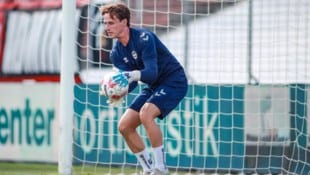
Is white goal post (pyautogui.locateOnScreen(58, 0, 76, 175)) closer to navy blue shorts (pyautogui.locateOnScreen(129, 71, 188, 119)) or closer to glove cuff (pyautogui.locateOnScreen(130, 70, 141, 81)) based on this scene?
navy blue shorts (pyautogui.locateOnScreen(129, 71, 188, 119))

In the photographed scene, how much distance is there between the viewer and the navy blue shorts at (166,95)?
7.70 metres

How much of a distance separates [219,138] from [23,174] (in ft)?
6.68

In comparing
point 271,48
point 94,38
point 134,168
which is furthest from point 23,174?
point 271,48

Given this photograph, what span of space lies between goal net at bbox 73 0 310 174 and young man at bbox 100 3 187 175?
247cm

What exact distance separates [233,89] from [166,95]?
280 cm

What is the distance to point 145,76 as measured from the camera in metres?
7.43

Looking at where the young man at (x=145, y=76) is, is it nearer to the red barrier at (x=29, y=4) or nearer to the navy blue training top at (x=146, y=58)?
the navy blue training top at (x=146, y=58)

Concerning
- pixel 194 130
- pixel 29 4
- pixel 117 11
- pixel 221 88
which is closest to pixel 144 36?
pixel 117 11

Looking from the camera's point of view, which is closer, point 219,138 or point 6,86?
point 219,138

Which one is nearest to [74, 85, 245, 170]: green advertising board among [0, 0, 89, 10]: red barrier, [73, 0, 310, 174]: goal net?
[73, 0, 310, 174]: goal net

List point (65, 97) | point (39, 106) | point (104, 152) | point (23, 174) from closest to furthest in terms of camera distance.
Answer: point (65, 97)
point (23, 174)
point (104, 152)
point (39, 106)

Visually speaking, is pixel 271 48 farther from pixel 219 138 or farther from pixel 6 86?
pixel 6 86

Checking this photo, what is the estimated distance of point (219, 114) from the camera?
34.6 feet

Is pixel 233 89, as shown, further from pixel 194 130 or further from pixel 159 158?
pixel 159 158
